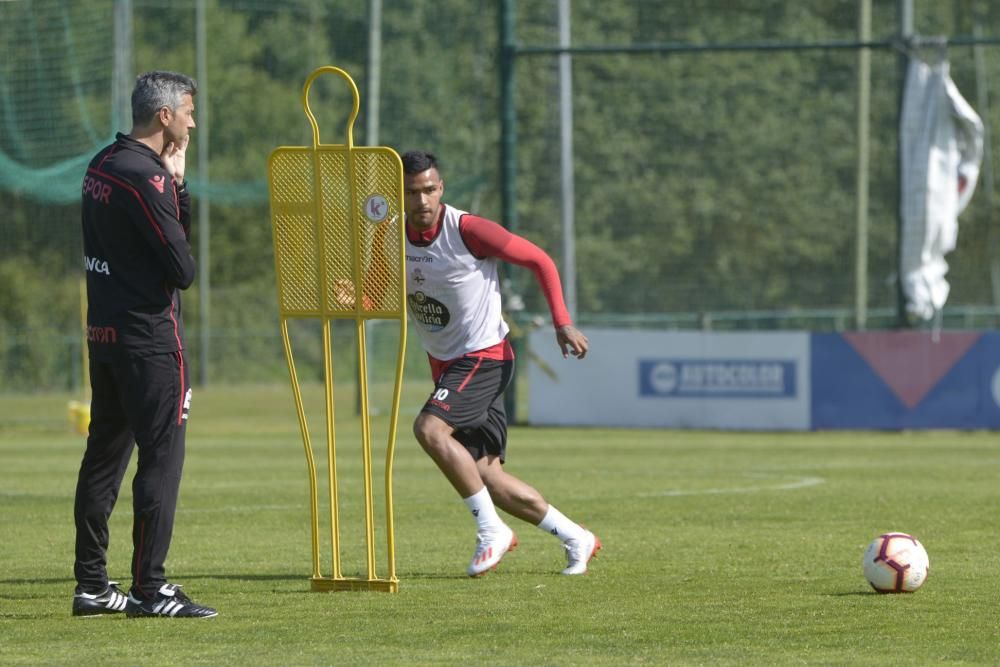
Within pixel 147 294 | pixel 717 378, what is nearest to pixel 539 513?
pixel 147 294

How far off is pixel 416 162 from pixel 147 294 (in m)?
1.87

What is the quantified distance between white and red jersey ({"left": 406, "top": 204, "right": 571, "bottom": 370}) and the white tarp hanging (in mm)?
14428

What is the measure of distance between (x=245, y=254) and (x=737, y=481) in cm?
3360

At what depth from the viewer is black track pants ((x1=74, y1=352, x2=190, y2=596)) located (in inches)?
314

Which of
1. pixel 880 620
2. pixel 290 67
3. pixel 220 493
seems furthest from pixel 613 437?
pixel 290 67

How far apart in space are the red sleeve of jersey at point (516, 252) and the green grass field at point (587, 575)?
139 centimetres

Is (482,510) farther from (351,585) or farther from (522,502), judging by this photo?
(351,585)

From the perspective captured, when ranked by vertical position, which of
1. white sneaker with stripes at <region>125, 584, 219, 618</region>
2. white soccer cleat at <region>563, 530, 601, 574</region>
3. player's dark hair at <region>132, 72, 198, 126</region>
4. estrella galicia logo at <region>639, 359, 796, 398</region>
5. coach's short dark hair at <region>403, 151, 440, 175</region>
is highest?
player's dark hair at <region>132, 72, 198, 126</region>

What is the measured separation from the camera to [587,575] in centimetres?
951

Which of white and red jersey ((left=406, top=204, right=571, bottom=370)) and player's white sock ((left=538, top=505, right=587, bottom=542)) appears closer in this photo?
white and red jersey ((left=406, top=204, right=571, bottom=370))

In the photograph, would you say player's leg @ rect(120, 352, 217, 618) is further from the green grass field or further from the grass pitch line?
the grass pitch line

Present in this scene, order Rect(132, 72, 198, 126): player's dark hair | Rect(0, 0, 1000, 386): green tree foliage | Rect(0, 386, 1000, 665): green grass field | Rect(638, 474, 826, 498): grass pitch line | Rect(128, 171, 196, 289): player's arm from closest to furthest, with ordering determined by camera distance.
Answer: Rect(0, 386, 1000, 665): green grass field
Rect(128, 171, 196, 289): player's arm
Rect(132, 72, 198, 126): player's dark hair
Rect(638, 474, 826, 498): grass pitch line
Rect(0, 0, 1000, 386): green tree foliage

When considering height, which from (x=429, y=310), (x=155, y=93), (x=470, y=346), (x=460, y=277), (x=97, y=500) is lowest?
(x=97, y=500)

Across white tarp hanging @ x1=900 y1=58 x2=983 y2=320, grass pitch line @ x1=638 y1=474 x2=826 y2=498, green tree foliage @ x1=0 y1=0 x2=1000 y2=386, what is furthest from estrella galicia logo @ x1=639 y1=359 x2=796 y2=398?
grass pitch line @ x1=638 y1=474 x2=826 y2=498
